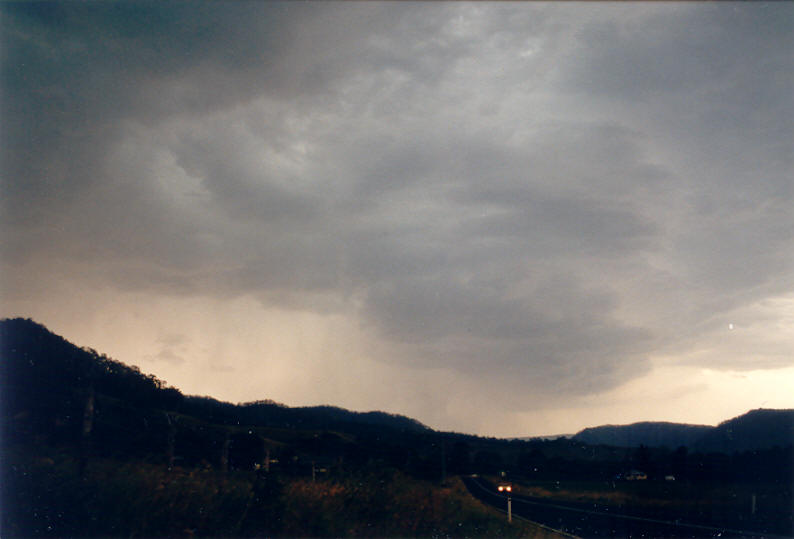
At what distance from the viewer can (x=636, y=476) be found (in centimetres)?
6456

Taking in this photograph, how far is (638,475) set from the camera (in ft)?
213

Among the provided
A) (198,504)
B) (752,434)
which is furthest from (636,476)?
(198,504)

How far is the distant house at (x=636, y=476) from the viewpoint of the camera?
62844 millimetres

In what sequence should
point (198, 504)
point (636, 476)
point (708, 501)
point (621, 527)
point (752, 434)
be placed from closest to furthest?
point (198, 504), point (621, 527), point (708, 501), point (636, 476), point (752, 434)

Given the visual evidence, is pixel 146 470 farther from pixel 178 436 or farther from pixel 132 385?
pixel 132 385

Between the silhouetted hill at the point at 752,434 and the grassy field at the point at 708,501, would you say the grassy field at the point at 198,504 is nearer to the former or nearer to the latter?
the grassy field at the point at 708,501

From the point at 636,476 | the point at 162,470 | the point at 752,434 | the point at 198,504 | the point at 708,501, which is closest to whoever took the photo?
the point at 198,504

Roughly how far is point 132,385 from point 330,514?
1158cm

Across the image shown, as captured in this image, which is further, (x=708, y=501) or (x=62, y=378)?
(x=708, y=501)

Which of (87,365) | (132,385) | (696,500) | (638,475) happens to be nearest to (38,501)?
(87,365)

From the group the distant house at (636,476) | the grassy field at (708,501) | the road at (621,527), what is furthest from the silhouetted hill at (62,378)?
the distant house at (636,476)

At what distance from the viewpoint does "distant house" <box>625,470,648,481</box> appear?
62.8 m

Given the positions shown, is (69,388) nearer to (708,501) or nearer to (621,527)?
(621,527)

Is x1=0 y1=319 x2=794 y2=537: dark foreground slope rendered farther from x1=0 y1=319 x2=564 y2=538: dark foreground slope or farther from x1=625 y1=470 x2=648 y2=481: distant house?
x1=625 y1=470 x2=648 y2=481: distant house
